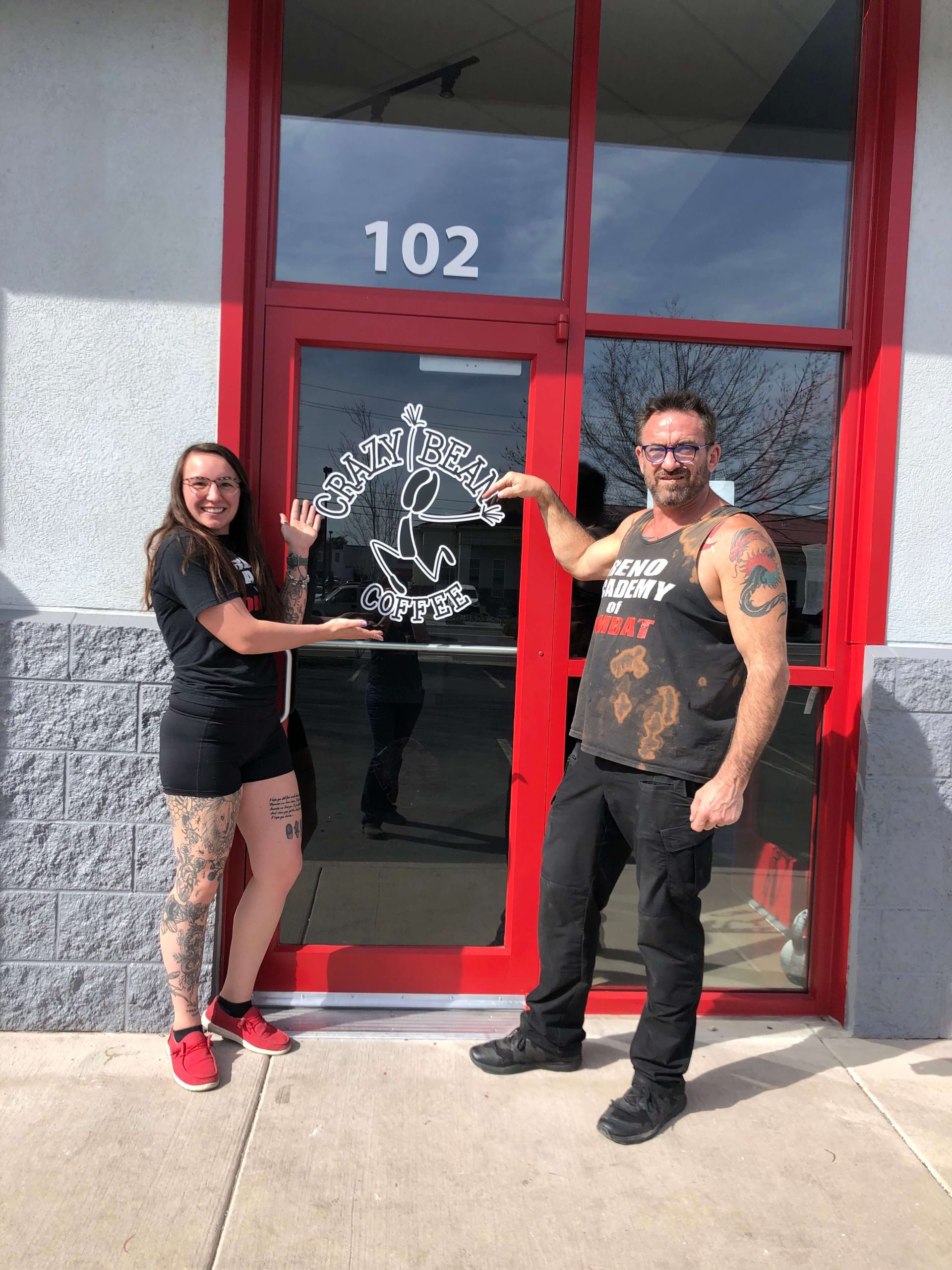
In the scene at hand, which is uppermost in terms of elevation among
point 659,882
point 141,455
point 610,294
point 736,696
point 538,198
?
point 538,198

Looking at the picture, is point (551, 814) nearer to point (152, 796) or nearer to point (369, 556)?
point (369, 556)

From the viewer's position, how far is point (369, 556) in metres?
3.04

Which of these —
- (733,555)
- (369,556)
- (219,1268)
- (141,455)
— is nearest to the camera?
(219,1268)

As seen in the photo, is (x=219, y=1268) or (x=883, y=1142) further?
(x=883, y=1142)

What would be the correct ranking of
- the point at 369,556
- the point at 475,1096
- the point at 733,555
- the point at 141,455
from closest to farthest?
the point at 733,555
the point at 475,1096
the point at 141,455
the point at 369,556

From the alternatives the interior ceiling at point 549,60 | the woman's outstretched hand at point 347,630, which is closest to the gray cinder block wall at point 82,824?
the woman's outstretched hand at point 347,630

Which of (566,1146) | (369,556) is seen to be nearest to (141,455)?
(369,556)

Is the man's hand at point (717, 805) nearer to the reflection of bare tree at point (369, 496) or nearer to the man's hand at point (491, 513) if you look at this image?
the man's hand at point (491, 513)

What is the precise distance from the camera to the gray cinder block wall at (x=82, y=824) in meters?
2.84

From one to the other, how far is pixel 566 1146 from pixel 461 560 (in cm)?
185

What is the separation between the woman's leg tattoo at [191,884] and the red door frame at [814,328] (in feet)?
1.07

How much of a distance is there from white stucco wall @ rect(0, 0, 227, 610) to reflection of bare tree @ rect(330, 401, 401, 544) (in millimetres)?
470

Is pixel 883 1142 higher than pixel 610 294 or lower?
lower

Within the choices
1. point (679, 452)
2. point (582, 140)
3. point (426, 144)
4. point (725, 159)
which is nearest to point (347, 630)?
point (679, 452)
